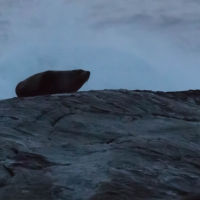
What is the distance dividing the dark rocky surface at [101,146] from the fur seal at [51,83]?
167 centimetres

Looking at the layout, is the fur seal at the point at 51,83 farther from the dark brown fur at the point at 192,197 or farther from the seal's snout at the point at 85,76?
the dark brown fur at the point at 192,197

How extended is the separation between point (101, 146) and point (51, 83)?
129 inches

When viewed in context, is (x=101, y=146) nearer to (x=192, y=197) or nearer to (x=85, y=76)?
(x=192, y=197)

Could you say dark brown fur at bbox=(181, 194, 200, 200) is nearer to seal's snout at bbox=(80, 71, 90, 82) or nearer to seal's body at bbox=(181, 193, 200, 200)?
seal's body at bbox=(181, 193, 200, 200)

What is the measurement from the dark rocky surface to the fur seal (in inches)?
65.6

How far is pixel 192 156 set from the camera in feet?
17.5

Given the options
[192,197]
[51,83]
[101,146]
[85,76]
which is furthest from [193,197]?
[85,76]

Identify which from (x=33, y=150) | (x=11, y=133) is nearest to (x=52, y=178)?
(x=33, y=150)

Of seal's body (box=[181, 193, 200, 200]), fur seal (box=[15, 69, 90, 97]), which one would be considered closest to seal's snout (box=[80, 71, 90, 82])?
fur seal (box=[15, 69, 90, 97])

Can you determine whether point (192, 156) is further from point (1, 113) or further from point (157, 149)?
point (1, 113)

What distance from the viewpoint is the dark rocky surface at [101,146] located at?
14.2 feet

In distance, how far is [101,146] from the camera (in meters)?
5.35

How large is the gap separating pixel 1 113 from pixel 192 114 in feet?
7.70

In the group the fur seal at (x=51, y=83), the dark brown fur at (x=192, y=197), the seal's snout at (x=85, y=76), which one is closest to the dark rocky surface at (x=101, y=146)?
the dark brown fur at (x=192, y=197)
